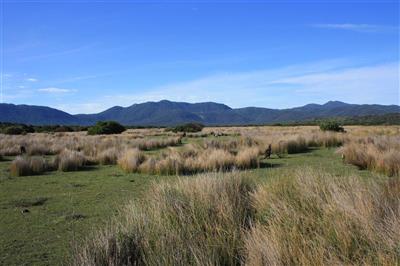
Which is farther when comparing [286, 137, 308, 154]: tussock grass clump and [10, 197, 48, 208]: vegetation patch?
[286, 137, 308, 154]: tussock grass clump

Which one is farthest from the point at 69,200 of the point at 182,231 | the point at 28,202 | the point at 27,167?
the point at 27,167

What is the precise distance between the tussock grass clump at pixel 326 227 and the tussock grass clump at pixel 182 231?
0.85 feet

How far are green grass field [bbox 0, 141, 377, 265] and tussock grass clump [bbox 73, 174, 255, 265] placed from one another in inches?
26.2

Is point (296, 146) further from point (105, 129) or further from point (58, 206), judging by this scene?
point (105, 129)

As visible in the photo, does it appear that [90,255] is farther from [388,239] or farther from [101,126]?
[101,126]

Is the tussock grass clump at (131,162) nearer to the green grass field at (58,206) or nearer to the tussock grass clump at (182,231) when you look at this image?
the green grass field at (58,206)

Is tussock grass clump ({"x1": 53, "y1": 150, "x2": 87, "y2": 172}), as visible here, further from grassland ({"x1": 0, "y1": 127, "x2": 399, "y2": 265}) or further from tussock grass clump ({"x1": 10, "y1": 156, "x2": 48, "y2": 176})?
tussock grass clump ({"x1": 10, "y1": 156, "x2": 48, "y2": 176})

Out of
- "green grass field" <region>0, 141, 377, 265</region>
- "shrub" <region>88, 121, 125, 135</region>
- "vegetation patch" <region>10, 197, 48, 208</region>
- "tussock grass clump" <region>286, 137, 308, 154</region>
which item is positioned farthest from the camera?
"shrub" <region>88, 121, 125, 135</region>

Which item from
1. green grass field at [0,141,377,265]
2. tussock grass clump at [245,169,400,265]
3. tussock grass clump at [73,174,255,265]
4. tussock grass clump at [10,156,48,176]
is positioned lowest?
green grass field at [0,141,377,265]

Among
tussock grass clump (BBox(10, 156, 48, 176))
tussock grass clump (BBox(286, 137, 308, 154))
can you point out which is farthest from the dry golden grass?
tussock grass clump (BBox(286, 137, 308, 154))

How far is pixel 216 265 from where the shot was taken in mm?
4020

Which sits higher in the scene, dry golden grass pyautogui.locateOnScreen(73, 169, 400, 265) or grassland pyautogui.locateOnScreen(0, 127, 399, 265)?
dry golden grass pyautogui.locateOnScreen(73, 169, 400, 265)

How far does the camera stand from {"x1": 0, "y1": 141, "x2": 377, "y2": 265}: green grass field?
596cm

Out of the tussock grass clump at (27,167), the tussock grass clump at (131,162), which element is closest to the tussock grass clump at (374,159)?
the tussock grass clump at (131,162)
